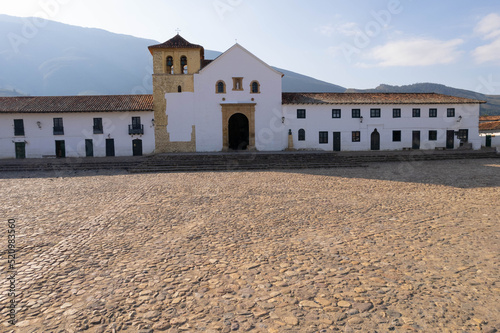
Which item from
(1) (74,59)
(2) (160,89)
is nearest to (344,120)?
(2) (160,89)

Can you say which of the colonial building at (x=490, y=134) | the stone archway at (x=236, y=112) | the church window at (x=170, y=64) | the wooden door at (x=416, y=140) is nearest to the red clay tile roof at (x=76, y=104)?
the church window at (x=170, y=64)

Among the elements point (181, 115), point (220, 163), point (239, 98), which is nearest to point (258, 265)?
point (220, 163)

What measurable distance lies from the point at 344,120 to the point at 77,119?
2363 centimetres

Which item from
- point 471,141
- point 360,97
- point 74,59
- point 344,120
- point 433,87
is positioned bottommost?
point 471,141

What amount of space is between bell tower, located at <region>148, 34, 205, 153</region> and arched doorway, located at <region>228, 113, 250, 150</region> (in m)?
5.49

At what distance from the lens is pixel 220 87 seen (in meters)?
26.6

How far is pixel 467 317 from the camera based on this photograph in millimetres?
3234

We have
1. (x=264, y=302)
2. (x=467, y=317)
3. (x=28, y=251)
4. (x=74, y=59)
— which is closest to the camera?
(x=467, y=317)

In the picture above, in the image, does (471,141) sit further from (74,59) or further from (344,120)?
(74,59)

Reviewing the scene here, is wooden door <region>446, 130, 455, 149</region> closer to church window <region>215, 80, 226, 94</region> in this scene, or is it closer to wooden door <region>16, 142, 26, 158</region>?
church window <region>215, 80, 226, 94</region>

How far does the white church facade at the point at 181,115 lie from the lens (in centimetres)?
2623

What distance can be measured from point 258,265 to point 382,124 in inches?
1083

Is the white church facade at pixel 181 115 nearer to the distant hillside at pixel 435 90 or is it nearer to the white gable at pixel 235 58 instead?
the white gable at pixel 235 58

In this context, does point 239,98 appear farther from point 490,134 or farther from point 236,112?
point 490,134
